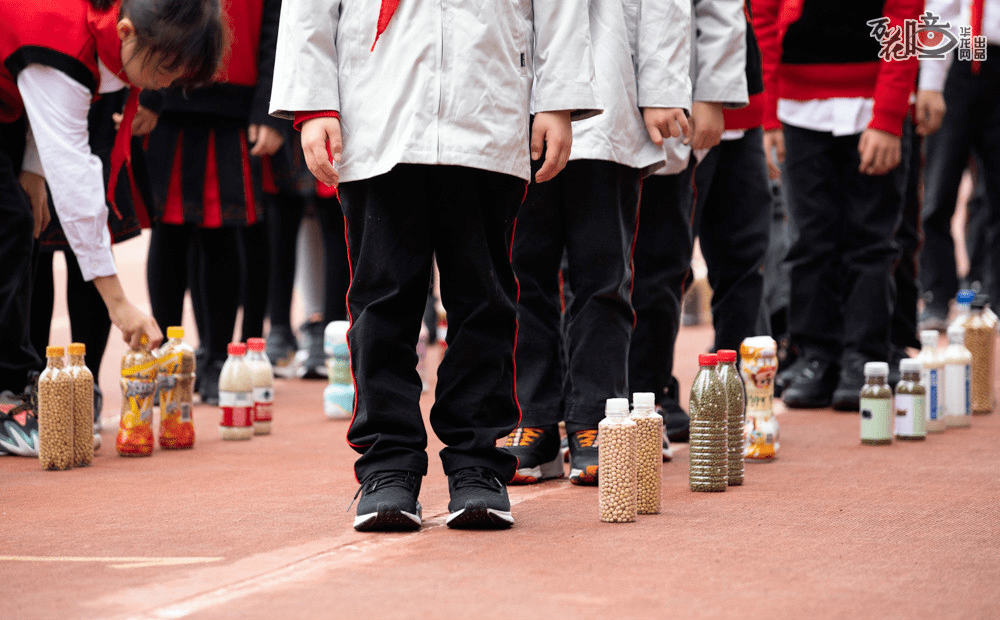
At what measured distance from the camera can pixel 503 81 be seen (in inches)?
107

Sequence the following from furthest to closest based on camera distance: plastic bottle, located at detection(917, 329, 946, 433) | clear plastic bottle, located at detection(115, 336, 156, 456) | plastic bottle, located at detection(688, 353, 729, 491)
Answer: plastic bottle, located at detection(917, 329, 946, 433)
clear plastic bottle, located at detection(115, 336, 156, 456)
plastic bottle, located at detection(688, 353, 729, 491)

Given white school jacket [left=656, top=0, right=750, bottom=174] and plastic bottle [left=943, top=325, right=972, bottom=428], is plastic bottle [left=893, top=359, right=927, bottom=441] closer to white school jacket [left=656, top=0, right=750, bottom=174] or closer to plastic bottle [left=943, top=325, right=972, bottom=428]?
plastic bottle [left=943, top=325, right=972, bottom=428]

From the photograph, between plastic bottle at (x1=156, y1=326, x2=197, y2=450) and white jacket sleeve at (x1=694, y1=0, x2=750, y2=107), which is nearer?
white jacket sleeve at (x1=694, y1=0, x2=750, y2=107)

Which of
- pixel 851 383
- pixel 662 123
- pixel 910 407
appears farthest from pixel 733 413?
pixel 851 383

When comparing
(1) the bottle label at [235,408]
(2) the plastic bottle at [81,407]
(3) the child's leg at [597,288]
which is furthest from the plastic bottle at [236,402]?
(3) the child's leg at [597,288]

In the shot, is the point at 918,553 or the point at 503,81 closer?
the point at 918,553

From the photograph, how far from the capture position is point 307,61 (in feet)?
8.80

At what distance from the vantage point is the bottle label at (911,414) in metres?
4.20

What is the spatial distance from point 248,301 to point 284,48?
3135 mm

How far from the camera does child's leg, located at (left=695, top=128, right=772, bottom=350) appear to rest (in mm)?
4305

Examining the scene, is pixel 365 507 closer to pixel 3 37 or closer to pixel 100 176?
pixel 100 176

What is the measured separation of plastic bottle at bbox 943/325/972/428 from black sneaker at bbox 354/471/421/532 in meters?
2.57

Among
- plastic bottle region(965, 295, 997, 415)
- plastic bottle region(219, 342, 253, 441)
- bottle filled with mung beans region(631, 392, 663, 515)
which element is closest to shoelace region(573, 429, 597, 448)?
bottle filled with mung beans region(631, 392, 663, 515)

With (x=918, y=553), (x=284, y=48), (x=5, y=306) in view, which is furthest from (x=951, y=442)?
(x=5, y=306)
